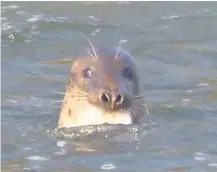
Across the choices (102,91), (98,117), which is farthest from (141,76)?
(102,91)

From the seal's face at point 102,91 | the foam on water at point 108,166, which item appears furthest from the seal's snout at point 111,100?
the foam on water at point 108,166

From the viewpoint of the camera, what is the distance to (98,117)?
6.62 metres

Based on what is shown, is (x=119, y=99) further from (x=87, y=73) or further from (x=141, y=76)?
(x=141, y=76)

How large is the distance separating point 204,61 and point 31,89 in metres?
2.18

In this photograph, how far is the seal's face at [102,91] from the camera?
647cm

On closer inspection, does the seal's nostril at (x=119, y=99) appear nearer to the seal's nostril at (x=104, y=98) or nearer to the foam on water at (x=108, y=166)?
the seal's nostril at (x=104, y=98)

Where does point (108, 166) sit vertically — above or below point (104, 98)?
below

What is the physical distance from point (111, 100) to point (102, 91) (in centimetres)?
12

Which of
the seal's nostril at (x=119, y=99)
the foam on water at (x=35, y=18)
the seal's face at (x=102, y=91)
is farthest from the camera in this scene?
the foam on water at (x=35, y=18)

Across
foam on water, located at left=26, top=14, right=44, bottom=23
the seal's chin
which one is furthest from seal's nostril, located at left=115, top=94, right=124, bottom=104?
foam on water, located at left=26, top=14, right=44, bottom=23

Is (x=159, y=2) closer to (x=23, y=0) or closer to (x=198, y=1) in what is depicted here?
(x=198, y=1)

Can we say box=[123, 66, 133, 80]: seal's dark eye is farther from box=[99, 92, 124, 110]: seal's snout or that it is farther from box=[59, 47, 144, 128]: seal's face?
box=[99, 92, 124, 110]: seal's snout

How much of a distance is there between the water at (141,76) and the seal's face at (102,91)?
0.14m

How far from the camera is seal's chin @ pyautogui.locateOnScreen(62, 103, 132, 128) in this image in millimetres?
6543
